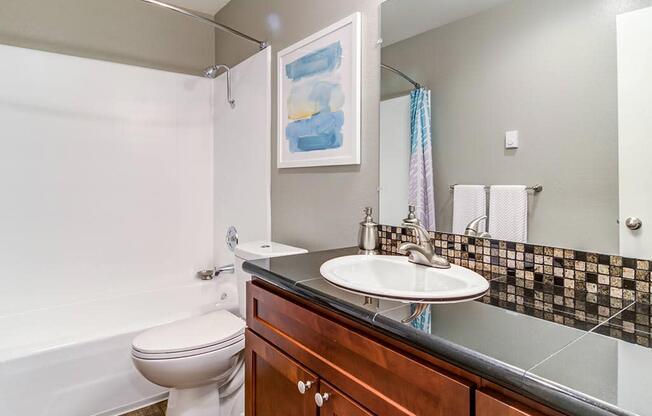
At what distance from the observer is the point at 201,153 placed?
2.78 metres

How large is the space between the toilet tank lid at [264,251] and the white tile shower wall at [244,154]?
283mm

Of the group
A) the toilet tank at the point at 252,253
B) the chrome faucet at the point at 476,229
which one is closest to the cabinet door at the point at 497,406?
the chrome faucet at the point at 476,229

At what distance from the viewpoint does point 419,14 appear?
4.28 feet

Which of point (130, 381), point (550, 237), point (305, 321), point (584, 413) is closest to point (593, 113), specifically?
point (550, 237)

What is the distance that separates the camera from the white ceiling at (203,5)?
2557 millimetres

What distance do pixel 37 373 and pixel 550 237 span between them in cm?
216

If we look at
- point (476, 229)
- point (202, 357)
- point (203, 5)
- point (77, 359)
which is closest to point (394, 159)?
point (476, 229)

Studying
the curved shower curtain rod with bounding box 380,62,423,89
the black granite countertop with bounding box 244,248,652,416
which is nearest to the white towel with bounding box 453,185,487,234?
the black granite countertop with bounding box 244,248,652,416

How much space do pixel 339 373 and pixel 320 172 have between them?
106 cm

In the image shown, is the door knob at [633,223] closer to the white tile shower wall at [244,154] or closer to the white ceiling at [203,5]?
the white tile shower wall at [244,154]

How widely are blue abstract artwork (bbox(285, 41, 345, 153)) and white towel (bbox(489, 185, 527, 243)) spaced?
0.73m

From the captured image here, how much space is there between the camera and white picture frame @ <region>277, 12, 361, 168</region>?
1.53m

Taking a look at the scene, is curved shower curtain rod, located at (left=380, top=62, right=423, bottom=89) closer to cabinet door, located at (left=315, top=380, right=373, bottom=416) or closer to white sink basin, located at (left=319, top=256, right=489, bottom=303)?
white sink basin, located at (left=319, top=256, right=489, bottom=303)

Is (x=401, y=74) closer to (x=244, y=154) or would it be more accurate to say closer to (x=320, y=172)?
(x=320, y=172)
